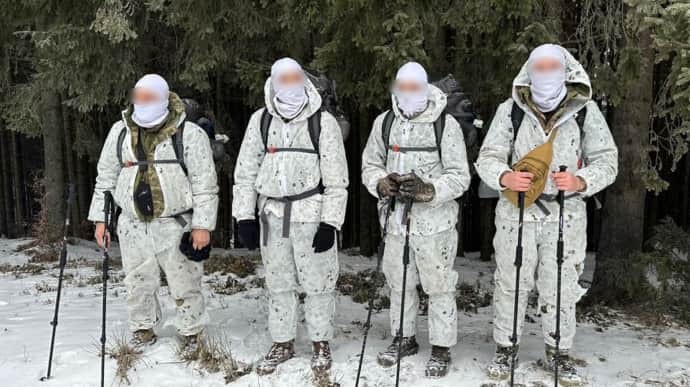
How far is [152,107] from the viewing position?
4.79m

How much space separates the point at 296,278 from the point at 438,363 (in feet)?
4.64

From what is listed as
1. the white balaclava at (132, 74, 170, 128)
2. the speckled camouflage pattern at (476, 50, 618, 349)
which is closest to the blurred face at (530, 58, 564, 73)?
the speckled camouflage pattern at (476, 50, 618, 349)

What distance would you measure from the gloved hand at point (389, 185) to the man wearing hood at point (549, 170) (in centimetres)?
72

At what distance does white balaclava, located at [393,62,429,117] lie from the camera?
4547mm

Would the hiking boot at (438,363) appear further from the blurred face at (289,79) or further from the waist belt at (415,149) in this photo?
the blurred face at (289,79)

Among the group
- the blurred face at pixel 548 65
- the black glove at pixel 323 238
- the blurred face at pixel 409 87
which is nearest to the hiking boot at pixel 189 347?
the black glove at pixel 323 238

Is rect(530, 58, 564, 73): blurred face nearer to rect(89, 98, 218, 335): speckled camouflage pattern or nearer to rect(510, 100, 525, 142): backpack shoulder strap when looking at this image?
rect(510, 100, 525, 142): backpack shoulder strap

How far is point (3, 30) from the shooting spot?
10.0m

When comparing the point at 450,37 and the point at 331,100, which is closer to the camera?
the point at 331,100

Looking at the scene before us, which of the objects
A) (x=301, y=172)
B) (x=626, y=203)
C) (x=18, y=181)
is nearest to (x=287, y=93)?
(x=301, y=172)

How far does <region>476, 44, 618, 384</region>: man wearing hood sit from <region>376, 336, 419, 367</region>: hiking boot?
0.76m

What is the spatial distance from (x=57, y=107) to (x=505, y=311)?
10486 mm

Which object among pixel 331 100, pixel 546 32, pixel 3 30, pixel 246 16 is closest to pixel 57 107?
pixel 3 30

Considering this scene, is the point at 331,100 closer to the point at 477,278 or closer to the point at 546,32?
the point at 546,32
